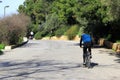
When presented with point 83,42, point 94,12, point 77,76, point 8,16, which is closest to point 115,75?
point 77,76

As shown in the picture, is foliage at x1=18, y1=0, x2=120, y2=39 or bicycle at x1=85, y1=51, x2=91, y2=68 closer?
bicycle at x1=85, y1=51, x2=91, y2=68

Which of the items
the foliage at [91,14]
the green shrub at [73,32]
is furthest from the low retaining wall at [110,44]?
the green shrub at [73,32]

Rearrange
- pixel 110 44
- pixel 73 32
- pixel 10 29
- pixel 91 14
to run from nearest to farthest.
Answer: pixel 91 14 < pixel 110 44 < pixel 10 29 < pixel 73 32

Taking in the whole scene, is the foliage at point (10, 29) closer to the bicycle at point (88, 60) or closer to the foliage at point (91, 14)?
the foliage at point (91, 14)

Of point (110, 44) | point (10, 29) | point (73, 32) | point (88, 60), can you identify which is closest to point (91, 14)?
point (110, 44)

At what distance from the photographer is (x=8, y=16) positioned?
43.0 metres

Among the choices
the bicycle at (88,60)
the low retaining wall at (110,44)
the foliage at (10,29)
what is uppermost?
the foliage at (10,29)

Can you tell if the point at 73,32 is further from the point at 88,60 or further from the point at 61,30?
the point at 88,60

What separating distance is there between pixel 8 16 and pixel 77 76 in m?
28.3

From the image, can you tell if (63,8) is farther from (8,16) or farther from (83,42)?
(83,42)

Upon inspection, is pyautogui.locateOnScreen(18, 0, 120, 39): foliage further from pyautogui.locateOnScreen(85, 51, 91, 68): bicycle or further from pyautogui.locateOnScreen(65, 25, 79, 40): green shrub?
pyautogui.locateOnScreen(65, 25, 79, 40): green shrub

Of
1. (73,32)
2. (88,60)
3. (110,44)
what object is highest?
(88,60)

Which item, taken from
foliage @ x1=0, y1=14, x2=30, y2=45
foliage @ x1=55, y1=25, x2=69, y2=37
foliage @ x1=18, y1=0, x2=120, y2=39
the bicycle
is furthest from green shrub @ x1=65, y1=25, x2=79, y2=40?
the bicycle

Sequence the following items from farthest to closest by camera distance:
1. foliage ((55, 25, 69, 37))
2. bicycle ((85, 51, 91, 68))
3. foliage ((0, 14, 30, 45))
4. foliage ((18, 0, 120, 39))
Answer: foliage ((55, 25, 69, 37)) → foliage ((0, 14, 30, 45)) → foliage ((18, 0, 120, 39)) → bicycle ((85, 51, 91, 68))
